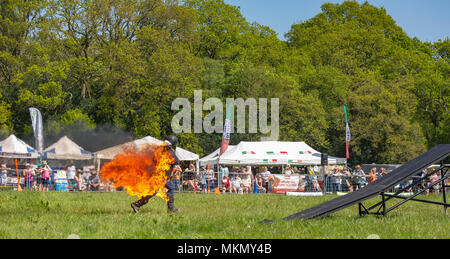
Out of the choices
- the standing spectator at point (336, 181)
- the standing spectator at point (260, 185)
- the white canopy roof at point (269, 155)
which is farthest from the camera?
the white canopy roof at point (269, 155)

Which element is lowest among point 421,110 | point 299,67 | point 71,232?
point 71,232

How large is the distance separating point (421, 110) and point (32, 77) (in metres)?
41.4

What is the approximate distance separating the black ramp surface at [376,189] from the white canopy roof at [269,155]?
2119 cm

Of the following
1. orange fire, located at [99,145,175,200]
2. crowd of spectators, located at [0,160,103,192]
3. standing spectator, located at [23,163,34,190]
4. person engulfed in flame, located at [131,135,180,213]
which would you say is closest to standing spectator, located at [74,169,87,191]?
crowd of spectators, located at [0,160,103,192]

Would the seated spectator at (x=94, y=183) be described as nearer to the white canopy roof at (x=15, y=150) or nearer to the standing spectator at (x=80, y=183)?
the standing spectator at (x=80, y=183)

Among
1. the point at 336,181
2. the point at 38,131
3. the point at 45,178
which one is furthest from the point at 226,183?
the point at 38,131

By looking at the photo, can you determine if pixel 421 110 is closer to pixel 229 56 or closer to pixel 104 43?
pixel 229 56

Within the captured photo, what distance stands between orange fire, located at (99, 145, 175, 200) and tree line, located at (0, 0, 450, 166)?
3241 cm

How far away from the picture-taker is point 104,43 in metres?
48.8

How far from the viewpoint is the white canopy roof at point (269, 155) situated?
1321 inches

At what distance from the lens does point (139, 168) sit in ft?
39.9

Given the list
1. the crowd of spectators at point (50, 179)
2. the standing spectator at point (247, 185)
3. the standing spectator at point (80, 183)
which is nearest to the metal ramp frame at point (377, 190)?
the standing spectator at point (247, 185)

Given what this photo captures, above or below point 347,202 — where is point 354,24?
above
